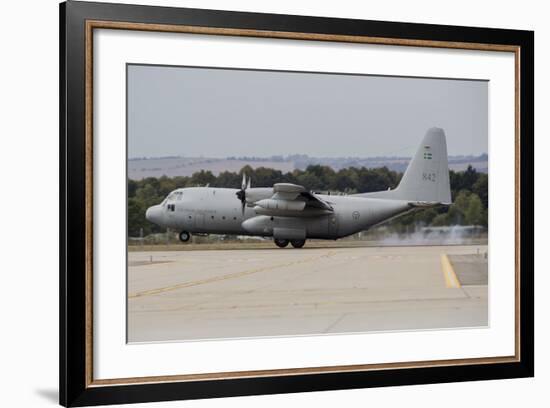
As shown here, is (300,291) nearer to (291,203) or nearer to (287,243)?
(287,243)

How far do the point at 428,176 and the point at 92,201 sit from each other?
3.43m

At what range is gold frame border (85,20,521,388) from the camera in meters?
7.12

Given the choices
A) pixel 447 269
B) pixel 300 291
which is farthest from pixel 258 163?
pixel 447 269

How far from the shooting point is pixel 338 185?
26.6ft

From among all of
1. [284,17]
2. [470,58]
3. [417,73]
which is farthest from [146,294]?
[470,58]

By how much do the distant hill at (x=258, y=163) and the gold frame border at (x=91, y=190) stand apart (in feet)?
1.49

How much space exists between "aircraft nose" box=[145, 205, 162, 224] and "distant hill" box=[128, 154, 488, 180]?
311mm

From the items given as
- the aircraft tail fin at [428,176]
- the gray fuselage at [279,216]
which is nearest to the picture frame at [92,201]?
the aircraft tail fin at [428,176]

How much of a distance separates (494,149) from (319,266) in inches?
91.1

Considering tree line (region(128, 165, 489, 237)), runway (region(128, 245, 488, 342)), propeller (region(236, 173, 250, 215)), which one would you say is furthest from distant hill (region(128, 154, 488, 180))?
runway (region(128, 245, 488, 342))

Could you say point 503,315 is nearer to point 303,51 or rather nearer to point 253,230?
point 253,230

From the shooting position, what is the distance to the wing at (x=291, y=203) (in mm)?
8039

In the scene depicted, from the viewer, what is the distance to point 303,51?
7.82 metres

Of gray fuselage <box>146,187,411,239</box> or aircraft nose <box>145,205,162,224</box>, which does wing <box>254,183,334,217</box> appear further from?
aircraft nose <box>145,205,162,224</box>
